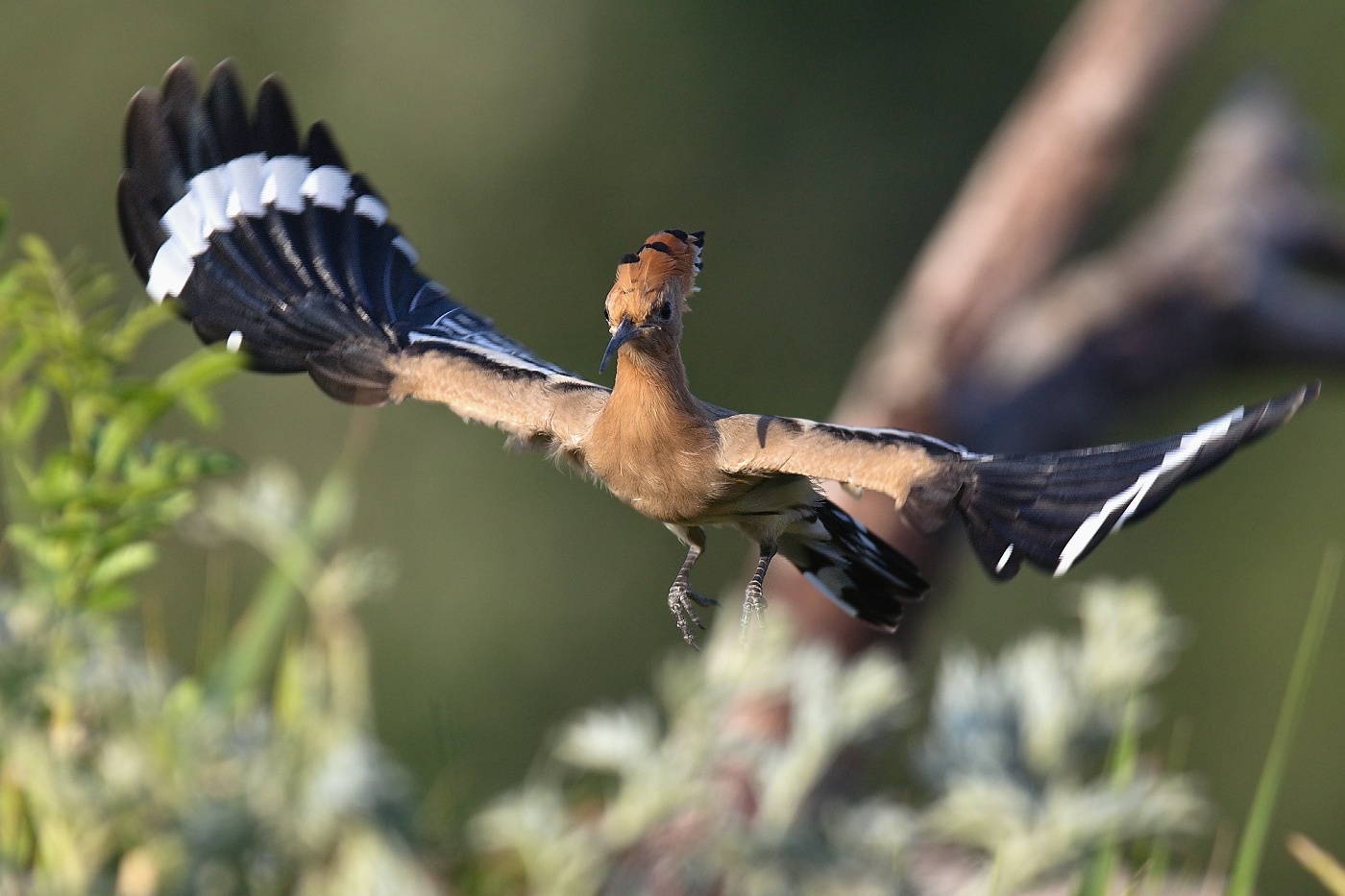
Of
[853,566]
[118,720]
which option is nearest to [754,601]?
[853,566]

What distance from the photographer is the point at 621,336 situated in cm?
107

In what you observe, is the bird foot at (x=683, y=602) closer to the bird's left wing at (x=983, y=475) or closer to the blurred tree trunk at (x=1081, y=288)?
the bird's left wing at (x=983, y=475)

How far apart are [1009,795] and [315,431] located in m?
5.47

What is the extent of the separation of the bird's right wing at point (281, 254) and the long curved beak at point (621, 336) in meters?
0.25

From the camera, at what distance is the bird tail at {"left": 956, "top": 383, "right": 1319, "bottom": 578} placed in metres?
1.01

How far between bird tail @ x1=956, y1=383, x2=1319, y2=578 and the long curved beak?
0.87 ft

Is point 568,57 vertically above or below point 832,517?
above

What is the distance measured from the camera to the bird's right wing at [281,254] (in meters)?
1.42

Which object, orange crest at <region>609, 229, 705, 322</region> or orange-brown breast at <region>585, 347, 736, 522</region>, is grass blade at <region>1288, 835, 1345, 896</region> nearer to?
orange-brown breast at <region>585, 347, 736, 522</region>

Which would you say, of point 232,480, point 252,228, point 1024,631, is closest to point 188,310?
point 252,228

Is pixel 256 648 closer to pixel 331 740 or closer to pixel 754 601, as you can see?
pixel 331 740

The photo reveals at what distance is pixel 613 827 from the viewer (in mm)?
1510

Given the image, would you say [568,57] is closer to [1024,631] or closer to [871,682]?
[1024,631]

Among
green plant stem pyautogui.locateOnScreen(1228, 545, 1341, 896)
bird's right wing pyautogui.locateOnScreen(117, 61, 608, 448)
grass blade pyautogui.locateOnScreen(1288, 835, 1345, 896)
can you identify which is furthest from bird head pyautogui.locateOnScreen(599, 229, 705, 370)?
grass blade pyautogui.locateOnScreen(1288, 835, 1345, 896)
